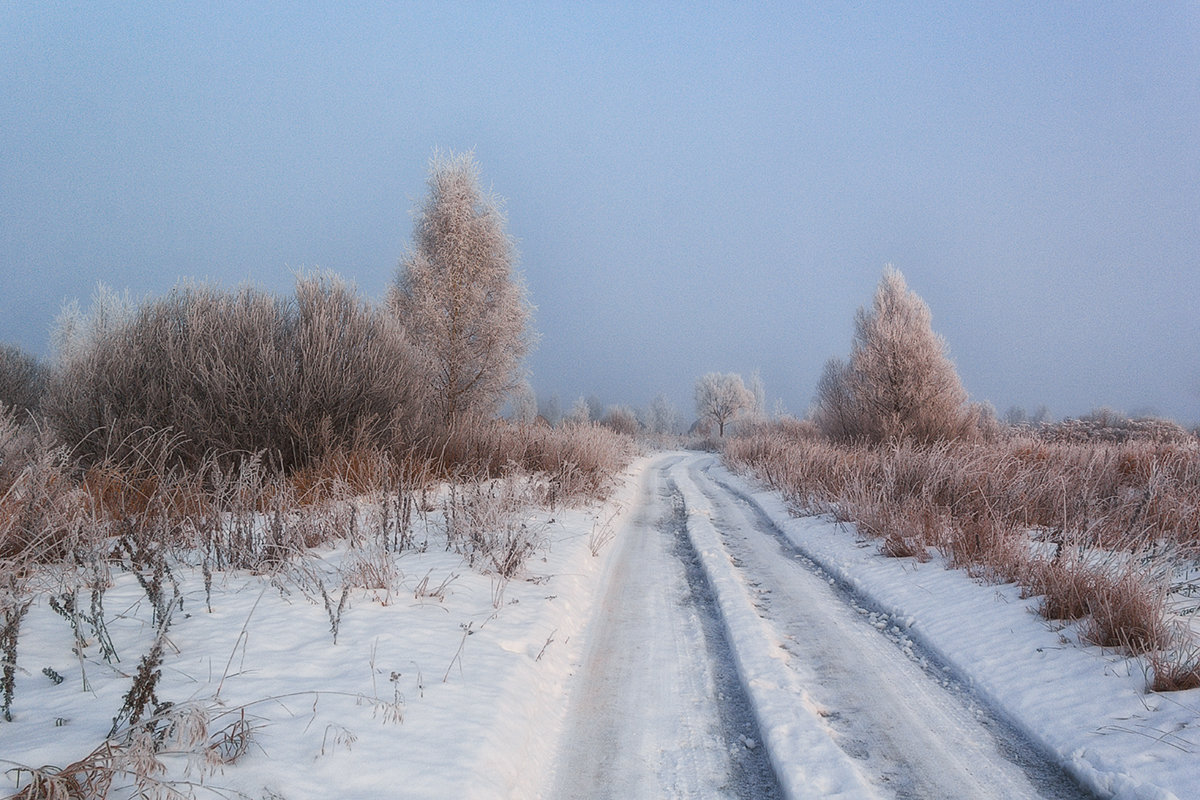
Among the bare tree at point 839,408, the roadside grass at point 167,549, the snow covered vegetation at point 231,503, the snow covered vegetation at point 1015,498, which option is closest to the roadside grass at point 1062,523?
the snow covered vegetation at point 1015,498

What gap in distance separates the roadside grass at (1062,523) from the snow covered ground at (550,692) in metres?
0.23

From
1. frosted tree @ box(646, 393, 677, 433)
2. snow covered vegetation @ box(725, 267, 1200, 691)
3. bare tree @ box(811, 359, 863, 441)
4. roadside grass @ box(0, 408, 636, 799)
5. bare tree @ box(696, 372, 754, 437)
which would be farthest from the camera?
frosted tree @ box(646, 393, 677, 433)

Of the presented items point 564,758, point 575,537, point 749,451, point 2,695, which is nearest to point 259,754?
point 2,695

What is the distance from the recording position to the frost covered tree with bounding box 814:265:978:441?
1630 centimetres

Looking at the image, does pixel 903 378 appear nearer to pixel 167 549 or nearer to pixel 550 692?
pixel 550 692

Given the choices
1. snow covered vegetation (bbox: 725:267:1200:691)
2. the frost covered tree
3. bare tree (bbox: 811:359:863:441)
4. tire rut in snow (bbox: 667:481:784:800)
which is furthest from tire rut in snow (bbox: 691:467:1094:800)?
bare tree (bbox: 811:359:863:441)

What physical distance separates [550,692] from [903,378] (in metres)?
16.6

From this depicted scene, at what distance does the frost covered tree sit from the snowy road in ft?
43.8

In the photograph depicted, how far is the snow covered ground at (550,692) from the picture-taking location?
2.15 m

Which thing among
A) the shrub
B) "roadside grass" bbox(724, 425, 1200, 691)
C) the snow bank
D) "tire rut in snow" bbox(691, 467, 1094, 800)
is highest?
the shrub

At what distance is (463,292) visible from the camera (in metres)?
16.2

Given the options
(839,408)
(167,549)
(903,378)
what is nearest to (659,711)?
(167,549)

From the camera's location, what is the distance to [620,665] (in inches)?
138

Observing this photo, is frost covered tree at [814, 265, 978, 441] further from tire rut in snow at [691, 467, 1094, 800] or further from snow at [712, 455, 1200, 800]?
tire rut in snow at [691, 467, 1094, 800]
